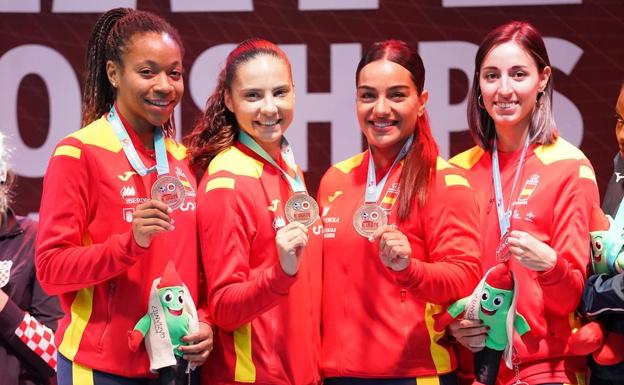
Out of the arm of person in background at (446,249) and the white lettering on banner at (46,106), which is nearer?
the arm of person in background at (446,249)

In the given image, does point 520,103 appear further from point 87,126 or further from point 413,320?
point 87,126

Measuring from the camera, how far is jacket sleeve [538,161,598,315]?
3092 mm

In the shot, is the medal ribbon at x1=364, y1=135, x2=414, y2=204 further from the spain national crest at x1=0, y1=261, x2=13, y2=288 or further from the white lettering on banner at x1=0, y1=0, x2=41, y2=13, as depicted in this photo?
the white lettering on banner at x1=0, y1=0, x2=41, y2=13

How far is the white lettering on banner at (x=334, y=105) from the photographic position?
4.93 metres

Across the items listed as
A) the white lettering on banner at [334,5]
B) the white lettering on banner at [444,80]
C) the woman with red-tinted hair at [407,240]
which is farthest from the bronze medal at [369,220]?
the white lettering on banner at [334,5]

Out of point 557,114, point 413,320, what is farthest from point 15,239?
point 557,114

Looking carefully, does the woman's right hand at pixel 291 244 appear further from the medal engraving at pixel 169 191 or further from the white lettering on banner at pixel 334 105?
the white lettering on banner at pixel 334 105

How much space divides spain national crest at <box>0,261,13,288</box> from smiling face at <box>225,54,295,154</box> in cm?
116

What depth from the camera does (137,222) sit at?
2865mm

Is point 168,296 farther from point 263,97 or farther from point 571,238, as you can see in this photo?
point 571,238

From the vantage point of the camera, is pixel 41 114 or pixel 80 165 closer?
pixel 80 165

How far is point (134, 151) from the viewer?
316cm

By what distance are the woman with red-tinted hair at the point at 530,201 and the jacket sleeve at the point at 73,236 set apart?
43.4 inches

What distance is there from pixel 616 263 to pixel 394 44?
1.03 m
